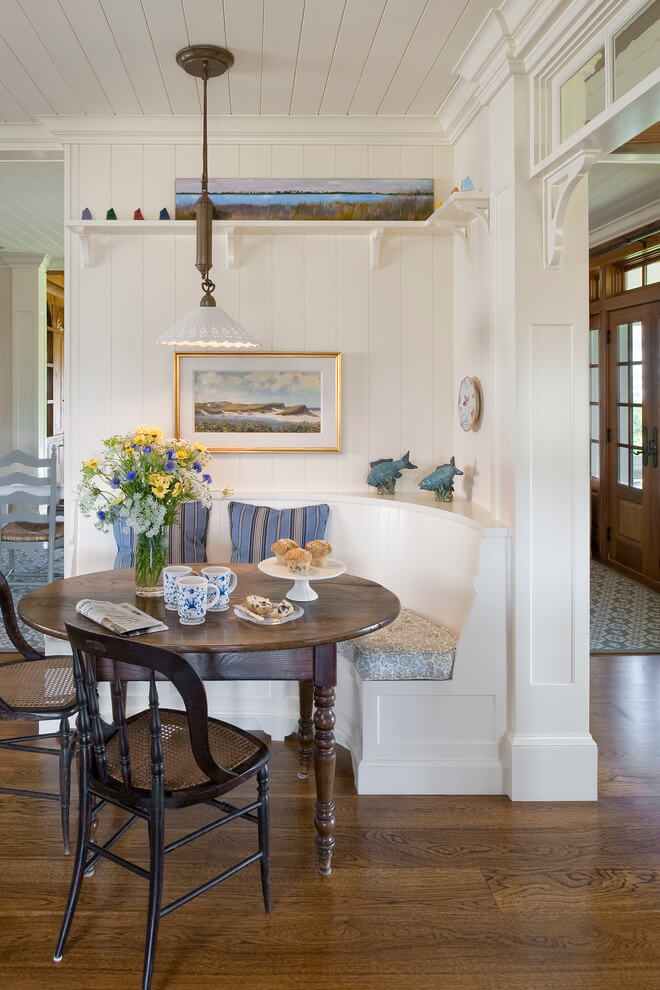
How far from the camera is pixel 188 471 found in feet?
8.37

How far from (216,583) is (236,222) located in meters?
1.90

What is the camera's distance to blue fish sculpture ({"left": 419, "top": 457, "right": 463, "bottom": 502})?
351 centimetres

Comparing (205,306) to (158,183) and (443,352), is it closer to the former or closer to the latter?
(158,183)

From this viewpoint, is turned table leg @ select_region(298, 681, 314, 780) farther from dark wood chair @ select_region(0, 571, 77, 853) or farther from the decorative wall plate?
the decorative wall plate

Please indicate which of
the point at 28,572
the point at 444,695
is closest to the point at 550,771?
the point at 444,695

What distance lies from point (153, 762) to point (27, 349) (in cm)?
680

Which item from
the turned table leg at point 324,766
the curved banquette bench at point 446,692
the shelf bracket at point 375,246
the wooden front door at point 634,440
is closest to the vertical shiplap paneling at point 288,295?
the shelf bracket at point 375,246

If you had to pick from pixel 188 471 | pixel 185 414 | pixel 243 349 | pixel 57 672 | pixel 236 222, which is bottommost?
pixel 57 672

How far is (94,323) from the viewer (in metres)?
3.84

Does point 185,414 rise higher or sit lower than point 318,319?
lower

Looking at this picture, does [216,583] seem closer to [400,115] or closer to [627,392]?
[400,115]

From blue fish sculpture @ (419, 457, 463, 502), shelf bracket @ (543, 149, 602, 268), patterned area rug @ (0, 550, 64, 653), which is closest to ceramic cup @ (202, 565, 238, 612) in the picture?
blue fish sculpture @ (419, 457, 463, 502)

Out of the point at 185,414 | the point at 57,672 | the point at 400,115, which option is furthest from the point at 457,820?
the point at 400,115

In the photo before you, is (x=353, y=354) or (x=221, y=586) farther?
(x=353, y=354)
